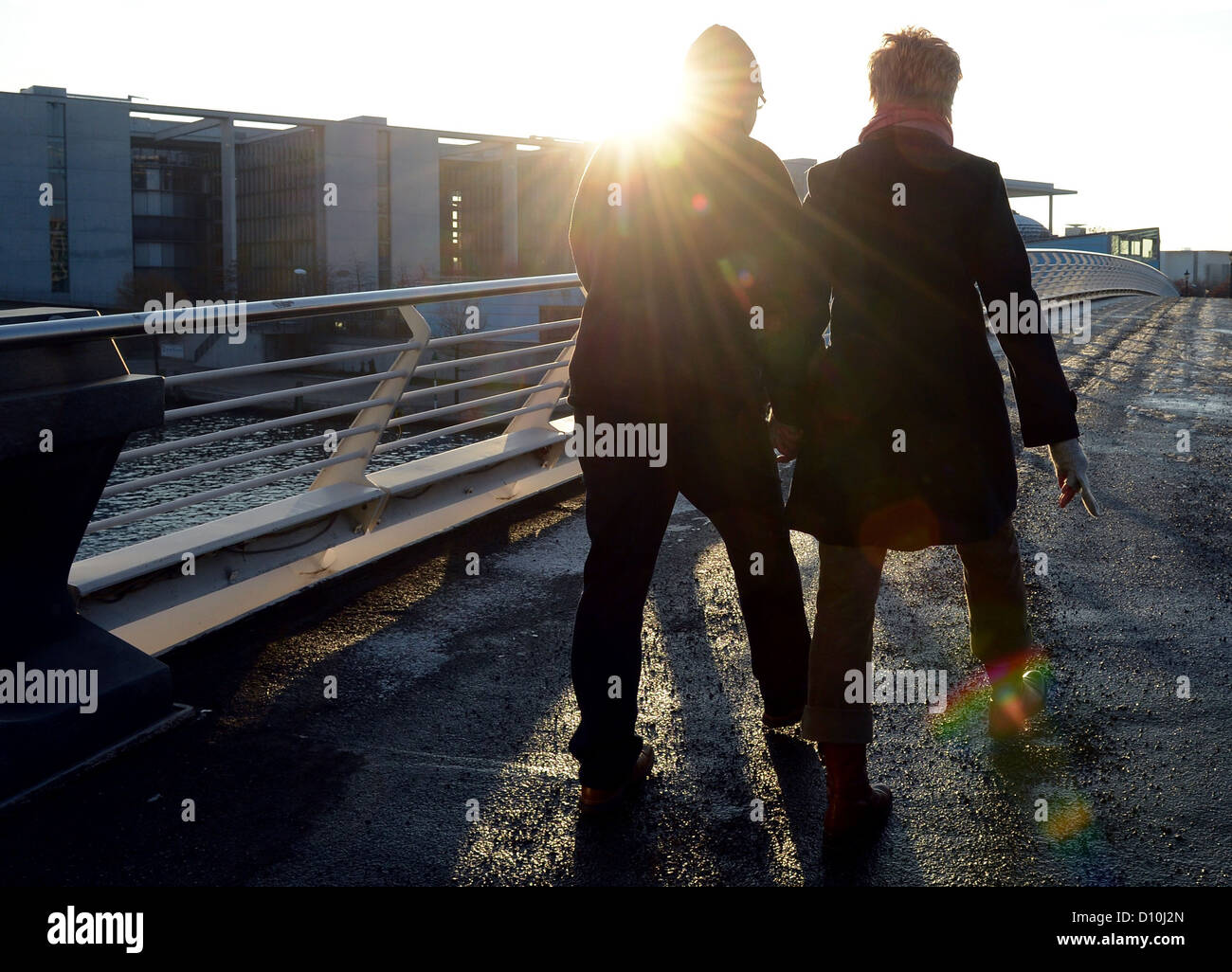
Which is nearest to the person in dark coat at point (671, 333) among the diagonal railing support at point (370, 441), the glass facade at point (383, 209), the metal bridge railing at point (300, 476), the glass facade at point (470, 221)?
the metal bridge railing at point (300, 476)

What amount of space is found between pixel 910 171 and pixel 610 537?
1139mm

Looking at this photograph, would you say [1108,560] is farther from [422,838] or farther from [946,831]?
[422,838]

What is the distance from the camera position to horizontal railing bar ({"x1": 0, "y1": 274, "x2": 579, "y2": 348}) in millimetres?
2977

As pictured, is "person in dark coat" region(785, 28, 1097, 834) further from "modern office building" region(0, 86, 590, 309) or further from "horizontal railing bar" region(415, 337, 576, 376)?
"modern office building" region(0, 86, 590, 309)

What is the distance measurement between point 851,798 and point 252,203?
289ft

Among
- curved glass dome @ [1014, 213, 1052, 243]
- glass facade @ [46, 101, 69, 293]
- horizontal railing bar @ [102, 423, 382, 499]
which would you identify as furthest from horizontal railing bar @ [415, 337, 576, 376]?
curved glass dome @ [1014, 213, 1052, 243]

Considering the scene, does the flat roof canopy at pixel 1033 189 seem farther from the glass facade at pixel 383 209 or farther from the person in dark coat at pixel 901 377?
the person in dark coat at pixel 901 377

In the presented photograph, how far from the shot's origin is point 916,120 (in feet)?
9.08

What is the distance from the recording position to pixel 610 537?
117 inches

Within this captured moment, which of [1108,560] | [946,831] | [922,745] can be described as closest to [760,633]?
[922,745]

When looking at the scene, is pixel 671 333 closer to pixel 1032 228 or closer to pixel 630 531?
pixel 630 531

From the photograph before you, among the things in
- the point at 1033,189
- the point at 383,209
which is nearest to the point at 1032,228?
the point at 1033,189

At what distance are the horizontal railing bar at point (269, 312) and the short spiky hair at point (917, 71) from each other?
1962mm

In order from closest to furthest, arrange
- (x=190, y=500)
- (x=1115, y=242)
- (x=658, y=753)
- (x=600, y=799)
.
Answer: (x=600, y=799)
(x=658, y=753)
(x=190, y=500)
(x=1115, y=242)
